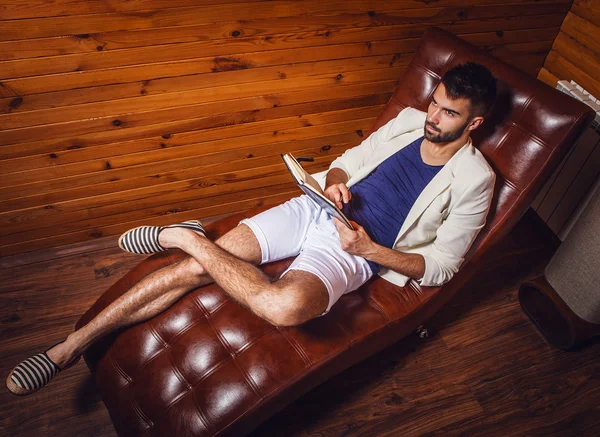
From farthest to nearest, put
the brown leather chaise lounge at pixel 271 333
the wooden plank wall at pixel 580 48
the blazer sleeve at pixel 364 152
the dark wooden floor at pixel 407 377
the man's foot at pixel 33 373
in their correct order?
the wooden plank wall at pixel 580 48
the blazer sleeve at pixel 364 152
the dark wooden floor at pixel 407 377
the man's foot at pixel 33 373
the brown leather chaise lounge at pixel 271 333

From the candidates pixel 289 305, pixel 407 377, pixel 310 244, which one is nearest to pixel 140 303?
pixel 289 305

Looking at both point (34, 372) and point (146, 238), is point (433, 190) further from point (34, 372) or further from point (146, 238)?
point (34, 372)

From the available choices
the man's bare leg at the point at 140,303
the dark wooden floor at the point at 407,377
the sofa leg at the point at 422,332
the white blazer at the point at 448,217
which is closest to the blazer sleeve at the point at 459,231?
the white blazer at the point at 448,217

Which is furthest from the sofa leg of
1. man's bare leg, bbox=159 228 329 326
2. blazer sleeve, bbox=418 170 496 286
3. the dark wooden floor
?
man's bare leg, bbox=159 228 329 326

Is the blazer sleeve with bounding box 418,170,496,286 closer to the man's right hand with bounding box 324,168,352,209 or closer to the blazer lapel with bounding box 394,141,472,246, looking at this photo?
the blazer lapel with bounding box 394,141,472,246

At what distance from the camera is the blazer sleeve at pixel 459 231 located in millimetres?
1668

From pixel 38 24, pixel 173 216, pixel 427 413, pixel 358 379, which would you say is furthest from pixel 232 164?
pixel 427 413

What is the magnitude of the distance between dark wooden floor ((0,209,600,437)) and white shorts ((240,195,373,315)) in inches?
20.4

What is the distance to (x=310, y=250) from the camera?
1.74 metres

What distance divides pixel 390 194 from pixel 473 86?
496mm

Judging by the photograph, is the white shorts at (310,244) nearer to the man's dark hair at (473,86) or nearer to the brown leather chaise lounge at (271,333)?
the brown leather chaise lounge at (271,333)

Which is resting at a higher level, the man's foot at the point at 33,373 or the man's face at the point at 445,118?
the man's face at the point at 445,118

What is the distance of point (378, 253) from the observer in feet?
5.54

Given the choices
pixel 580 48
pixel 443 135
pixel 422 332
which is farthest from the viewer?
pixel 580 48
